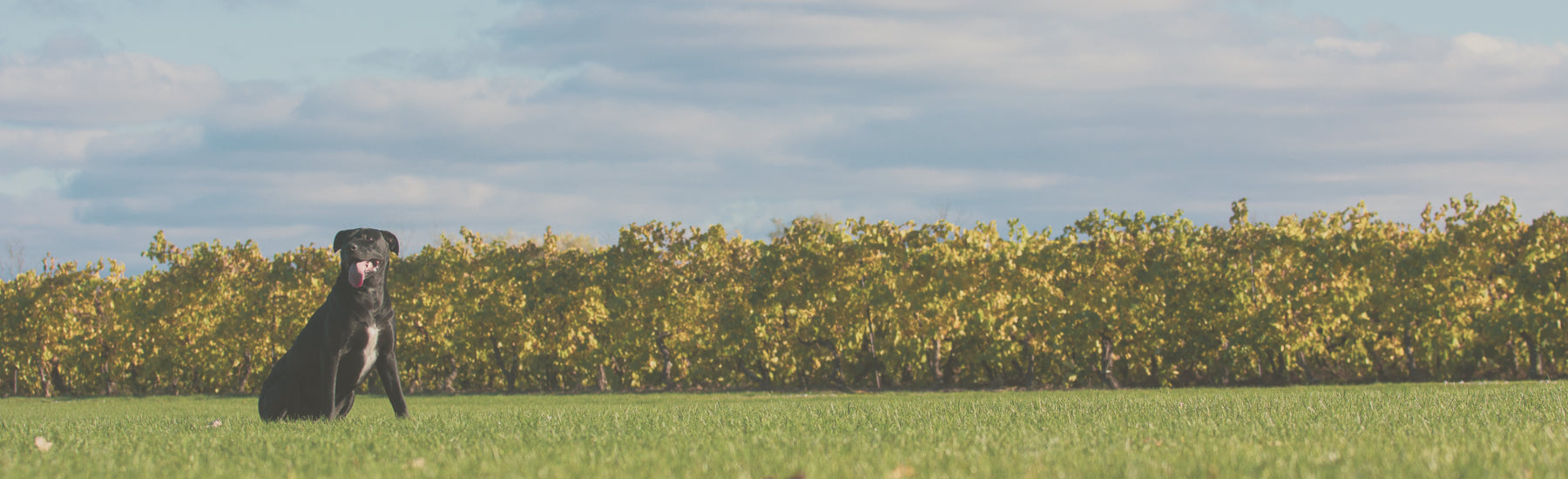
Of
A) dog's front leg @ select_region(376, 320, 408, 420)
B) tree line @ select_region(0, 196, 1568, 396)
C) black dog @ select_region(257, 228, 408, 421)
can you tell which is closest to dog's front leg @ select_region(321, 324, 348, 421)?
black dog @ select_region(257, 228, 408, 421)

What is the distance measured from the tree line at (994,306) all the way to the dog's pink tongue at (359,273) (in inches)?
601

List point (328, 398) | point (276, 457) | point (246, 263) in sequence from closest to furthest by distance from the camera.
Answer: point (276, 457)
point (328, 398)
point (246, 263)

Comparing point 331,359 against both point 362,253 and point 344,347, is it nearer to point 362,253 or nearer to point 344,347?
point 344,347

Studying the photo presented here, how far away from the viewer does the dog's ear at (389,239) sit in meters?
7.94

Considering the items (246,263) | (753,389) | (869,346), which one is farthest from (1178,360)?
(246,263)

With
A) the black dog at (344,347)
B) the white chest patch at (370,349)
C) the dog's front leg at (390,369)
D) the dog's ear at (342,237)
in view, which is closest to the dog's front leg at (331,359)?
the black dog at (344,347)

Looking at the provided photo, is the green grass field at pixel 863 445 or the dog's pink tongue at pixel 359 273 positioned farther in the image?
the dog's pink tongue at pixel 359 273

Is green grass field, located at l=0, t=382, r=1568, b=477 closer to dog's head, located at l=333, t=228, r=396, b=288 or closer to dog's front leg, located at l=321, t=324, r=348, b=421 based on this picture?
dog's front leg, located at l=321, t=324, r=348, b=421

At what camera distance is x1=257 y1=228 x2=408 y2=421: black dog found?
7.57m

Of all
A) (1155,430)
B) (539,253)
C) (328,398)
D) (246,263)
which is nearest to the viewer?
(1155,430)

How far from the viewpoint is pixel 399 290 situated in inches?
1163

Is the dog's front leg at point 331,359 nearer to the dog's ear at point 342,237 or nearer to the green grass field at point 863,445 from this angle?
the green grass field at point 863,445

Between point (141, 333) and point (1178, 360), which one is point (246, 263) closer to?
point (141, 333)

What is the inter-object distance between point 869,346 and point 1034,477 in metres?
20.1
